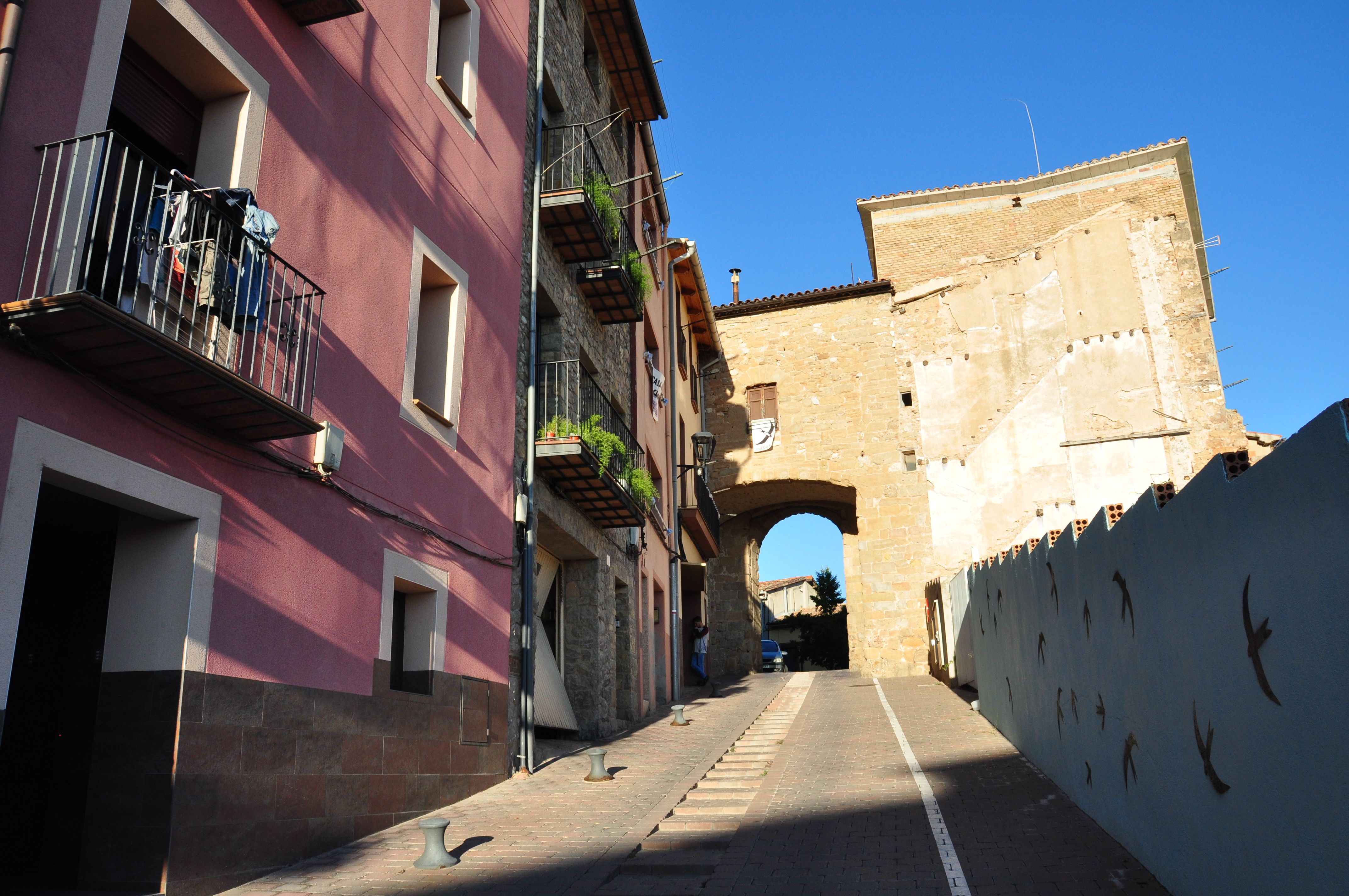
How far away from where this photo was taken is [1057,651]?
27.1 feet

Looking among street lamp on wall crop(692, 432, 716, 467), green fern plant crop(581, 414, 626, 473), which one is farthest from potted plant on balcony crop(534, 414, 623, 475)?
street lamp on wall crop(692, 432, 716, 467)

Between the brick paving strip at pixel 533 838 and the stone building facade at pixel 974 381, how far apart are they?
13.2m

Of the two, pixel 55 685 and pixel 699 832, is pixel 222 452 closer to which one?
pixel 55 685

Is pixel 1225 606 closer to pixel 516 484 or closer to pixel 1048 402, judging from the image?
pixel 516 484

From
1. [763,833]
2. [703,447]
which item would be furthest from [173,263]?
[703,447]

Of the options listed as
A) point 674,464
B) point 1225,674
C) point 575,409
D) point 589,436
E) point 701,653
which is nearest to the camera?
point 1225,674

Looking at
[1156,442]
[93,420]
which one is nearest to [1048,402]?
[1156,442]

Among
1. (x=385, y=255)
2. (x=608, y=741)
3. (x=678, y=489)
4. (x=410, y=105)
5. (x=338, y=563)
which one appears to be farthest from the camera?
(x=678, y=489)

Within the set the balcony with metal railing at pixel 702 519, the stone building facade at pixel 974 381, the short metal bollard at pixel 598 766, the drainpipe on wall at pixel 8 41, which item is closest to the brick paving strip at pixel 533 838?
the short metal bollard at pixel 598 766

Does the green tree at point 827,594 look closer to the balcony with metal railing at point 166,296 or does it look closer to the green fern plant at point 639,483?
the green fern plant at point 639,483

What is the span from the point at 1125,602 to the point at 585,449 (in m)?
6.25

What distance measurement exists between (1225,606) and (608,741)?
351 inches

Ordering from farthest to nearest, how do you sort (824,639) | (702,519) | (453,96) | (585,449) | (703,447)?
1. (824,639)
2. (703,447)
3. (702,519)
4. (585,449)
5. (453,96)

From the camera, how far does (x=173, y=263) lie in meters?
5.65
